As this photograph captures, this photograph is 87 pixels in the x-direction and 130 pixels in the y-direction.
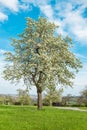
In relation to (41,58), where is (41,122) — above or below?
below

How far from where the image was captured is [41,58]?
1977 inches

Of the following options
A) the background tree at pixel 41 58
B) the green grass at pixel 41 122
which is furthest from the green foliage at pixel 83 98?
the green grass at pixel 41 122

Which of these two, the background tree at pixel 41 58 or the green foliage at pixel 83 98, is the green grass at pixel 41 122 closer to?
the background tree at pixel 41 58

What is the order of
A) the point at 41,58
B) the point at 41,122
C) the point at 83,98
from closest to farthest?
the point at 41,122 → the point at 41,58 → the point at 83,98

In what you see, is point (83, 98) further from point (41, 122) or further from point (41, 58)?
point (41, 122)

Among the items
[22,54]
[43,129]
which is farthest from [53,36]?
[43,129]

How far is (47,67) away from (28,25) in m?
8.05

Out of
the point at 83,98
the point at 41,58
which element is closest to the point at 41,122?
the point at 41,58

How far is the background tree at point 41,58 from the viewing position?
1991 inches

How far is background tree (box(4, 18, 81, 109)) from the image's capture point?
166 ft

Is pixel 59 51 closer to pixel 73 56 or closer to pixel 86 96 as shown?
pixel 73 56

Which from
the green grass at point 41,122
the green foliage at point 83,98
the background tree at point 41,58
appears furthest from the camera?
the green foliage at point 83,98

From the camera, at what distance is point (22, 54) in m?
51.7

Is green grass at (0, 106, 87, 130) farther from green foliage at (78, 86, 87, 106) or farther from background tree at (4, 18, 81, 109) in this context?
green foliage at (78, 86, 87, 106)
